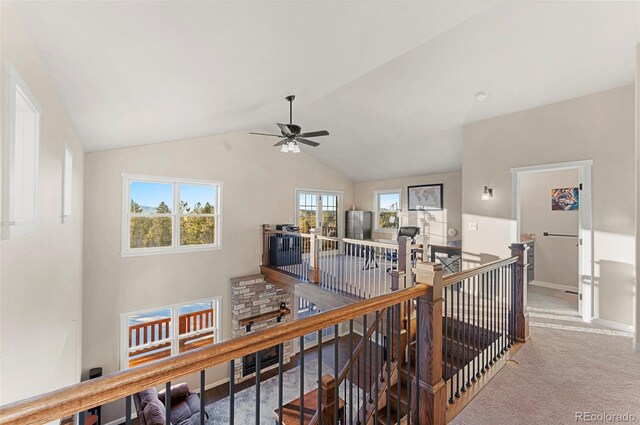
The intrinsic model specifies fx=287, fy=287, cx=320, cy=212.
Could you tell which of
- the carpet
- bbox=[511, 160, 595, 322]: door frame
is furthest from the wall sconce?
the carpet

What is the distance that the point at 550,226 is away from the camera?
5.88 meters

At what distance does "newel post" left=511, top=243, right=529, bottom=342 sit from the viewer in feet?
10.2

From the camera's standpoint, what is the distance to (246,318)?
20.9 ft

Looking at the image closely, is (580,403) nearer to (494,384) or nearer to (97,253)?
(494,384)

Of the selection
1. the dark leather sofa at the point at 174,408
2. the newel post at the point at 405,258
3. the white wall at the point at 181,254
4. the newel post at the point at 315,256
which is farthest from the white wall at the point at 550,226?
the dark leather sofa at the point at 174,408

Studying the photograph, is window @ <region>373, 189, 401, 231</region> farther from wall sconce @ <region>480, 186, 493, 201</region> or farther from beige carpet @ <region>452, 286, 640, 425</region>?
beige carpet @ <region>452, 286, 640, 425</region>

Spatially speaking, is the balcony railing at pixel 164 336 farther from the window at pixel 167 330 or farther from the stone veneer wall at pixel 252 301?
the stone veneer wall at pixel 252 301

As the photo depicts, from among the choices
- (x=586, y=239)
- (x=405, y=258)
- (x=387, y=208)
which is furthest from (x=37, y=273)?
(x=387, y=208)

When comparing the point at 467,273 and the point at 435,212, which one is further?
the point at 435,212

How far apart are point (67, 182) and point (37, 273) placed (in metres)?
1.78

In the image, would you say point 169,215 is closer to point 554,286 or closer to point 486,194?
point 486,194

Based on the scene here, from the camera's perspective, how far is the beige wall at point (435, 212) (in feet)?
22.0

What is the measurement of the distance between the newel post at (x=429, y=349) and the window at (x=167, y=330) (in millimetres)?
5357

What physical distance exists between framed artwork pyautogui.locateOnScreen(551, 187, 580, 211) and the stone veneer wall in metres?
6.00
